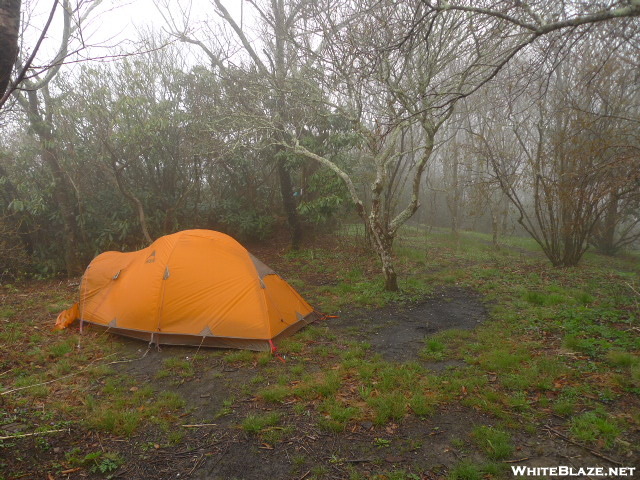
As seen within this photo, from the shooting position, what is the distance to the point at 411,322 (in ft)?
20.4

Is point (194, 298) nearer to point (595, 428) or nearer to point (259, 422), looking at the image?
point (259, 422)

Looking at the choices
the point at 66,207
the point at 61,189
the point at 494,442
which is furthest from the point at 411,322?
the point at 61,189

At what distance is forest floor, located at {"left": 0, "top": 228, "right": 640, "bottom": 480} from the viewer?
10.3 feet

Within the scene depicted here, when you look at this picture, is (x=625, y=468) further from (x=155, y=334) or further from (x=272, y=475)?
(x=155, y=334)

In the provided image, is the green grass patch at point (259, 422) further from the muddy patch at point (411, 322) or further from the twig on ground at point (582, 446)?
the twig on ground at point (582, 446)

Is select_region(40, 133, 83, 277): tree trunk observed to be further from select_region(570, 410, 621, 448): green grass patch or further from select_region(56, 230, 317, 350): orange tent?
select_region(570, 410, 621, 448): green grass patch

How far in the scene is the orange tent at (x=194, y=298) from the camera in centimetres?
538

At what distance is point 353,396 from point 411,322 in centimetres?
240

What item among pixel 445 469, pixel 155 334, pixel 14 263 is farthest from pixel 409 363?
pixel 14 263

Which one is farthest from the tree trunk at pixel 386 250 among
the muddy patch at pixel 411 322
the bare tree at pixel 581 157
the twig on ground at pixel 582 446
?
the twig on ground at pixel 582 446

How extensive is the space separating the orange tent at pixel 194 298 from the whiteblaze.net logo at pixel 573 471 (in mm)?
3121

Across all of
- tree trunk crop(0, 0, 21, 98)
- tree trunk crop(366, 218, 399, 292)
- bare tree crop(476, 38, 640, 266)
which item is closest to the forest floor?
tree trunk crop(366, 218, 399, 292)

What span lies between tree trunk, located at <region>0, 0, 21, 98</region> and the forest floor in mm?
2496

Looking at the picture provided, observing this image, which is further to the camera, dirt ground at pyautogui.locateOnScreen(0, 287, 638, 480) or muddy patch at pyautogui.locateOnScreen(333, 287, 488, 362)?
muddy patch at pyautogui.locateOnScreen(333, 287, 488, 362)
